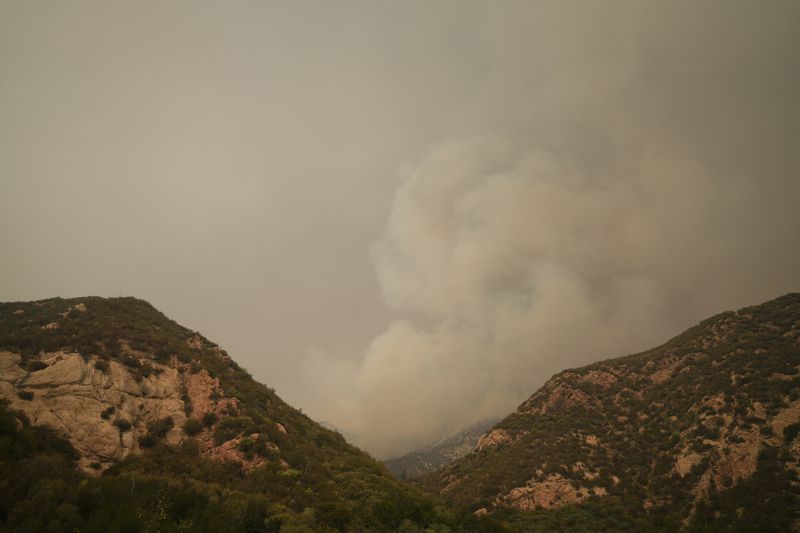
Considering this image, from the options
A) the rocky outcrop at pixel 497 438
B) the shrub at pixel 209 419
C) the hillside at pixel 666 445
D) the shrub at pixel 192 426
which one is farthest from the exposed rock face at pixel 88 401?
the rocky outcrop at pixel 497 438

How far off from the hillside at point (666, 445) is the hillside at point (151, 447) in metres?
22.4

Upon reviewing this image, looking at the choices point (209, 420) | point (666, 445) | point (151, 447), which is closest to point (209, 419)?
point (209, 420)

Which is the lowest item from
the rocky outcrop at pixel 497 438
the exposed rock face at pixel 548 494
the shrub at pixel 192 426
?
the exposed rock face at pixel 548 494

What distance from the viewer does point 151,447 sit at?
21359 millimetres

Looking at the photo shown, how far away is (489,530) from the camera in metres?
25.6

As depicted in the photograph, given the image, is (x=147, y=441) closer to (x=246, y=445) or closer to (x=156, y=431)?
(x=156, y=431)

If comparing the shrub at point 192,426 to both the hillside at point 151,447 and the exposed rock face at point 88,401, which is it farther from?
the exposed rock face at point 88,401

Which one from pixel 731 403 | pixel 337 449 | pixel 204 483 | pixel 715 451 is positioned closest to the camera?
pixel 204 483

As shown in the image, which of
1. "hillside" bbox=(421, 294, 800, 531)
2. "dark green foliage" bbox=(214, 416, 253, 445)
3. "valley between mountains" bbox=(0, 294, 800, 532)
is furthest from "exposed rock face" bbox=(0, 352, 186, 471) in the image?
"hillside" bbox=(421, 294, 800, 531)

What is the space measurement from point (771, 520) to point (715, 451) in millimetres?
11182

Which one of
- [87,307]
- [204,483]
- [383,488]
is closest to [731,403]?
[383,488]

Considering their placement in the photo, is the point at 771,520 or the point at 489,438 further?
the point at 489,438

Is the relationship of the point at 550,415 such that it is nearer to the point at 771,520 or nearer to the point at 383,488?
the point at 771,520

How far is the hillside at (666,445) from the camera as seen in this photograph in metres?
31.9
